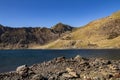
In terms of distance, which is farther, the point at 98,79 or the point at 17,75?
the point at 17,75

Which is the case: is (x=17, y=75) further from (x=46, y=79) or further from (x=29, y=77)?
(x=46, y=79)

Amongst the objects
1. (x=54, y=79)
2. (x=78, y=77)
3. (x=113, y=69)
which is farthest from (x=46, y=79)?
(x=113, y=69)

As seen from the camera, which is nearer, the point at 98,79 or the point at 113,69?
the point at 98,79

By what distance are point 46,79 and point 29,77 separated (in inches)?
113

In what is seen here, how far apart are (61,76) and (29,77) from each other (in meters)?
4.53

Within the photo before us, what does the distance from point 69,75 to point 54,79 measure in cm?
231

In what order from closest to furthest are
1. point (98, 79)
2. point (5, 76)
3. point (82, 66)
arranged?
point (98, 79) → point (5, 76) → point (82, 66)

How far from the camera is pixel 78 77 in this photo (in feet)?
124

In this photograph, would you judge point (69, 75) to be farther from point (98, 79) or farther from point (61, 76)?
point (98, 79)

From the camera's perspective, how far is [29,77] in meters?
38.9

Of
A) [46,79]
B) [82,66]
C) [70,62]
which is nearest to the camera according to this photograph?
[46,79]

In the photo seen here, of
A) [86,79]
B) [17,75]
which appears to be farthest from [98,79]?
[17,75]

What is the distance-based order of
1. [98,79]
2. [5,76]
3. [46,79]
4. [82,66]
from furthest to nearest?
[82,66], [5,76], [46,79], [98,79]

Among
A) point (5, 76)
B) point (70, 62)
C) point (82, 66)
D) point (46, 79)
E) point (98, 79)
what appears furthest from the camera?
point (70, 62)
